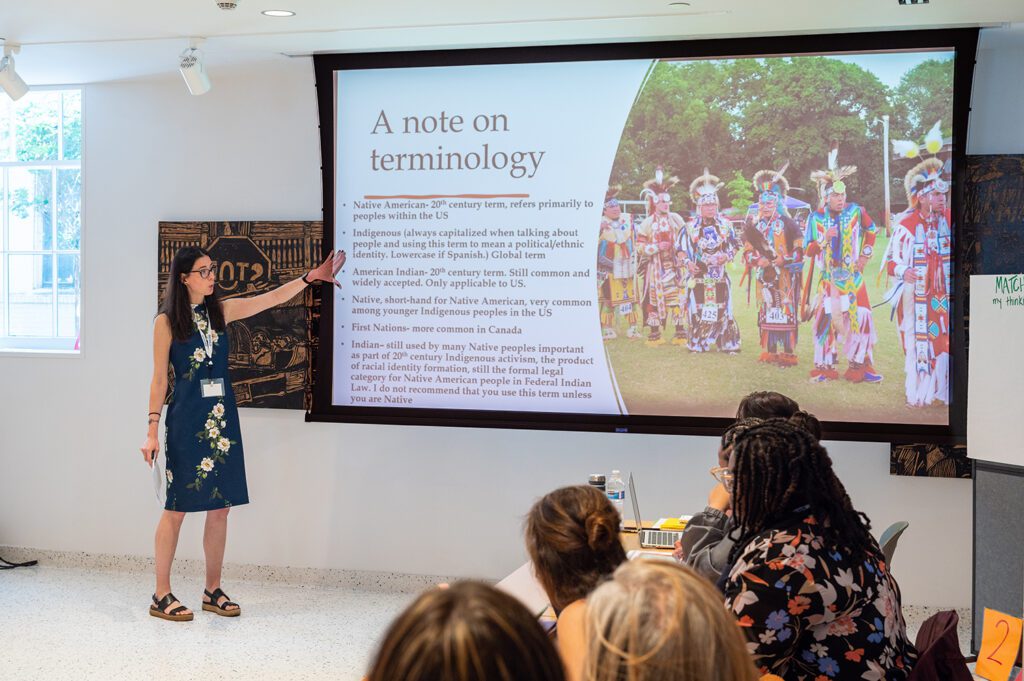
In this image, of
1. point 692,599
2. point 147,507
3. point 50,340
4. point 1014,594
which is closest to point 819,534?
point 692,599

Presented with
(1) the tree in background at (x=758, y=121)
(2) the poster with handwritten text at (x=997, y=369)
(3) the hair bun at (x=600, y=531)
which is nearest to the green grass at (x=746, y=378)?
(1) the tree in background at (x=758, y=121)

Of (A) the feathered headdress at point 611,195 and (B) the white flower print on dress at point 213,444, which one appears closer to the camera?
(B) the white flower print on dress at point 213,444

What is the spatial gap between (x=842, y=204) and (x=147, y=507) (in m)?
4.01

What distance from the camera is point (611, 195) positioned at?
4844 millimetres

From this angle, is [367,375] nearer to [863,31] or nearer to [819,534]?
[863,31]

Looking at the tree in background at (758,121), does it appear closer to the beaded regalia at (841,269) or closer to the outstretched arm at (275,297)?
the beaded regalia at (841,269)

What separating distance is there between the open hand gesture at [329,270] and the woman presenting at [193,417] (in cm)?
50

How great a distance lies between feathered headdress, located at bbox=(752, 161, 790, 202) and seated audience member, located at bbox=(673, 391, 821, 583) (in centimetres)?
144

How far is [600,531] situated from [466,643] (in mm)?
1295

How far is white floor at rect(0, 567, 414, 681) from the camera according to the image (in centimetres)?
412

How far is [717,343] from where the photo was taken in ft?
15.7

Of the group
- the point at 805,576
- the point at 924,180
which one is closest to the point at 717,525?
the point at 805,576

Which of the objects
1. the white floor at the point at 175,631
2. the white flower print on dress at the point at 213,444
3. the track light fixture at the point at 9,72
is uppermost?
the track light fixture at the point at 9,72

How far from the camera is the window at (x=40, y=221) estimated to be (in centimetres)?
575
